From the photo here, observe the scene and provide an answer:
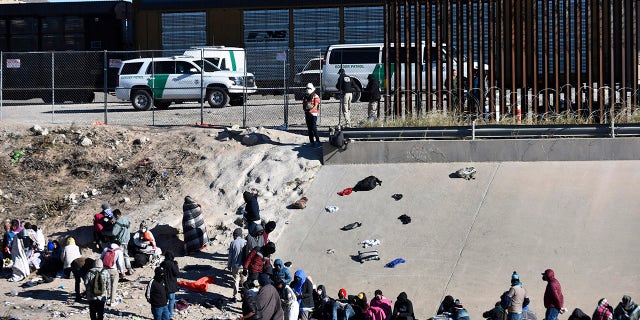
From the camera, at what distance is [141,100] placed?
31219 mm

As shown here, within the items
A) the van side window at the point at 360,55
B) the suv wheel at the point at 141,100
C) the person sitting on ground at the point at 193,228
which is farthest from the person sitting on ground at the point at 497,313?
the suv wheel at the point at 141,100

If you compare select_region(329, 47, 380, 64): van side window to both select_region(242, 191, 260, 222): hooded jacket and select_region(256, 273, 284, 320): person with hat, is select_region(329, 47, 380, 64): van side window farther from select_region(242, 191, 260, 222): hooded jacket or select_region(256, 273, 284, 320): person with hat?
select_region(256, 273, 284, 320): person with hat

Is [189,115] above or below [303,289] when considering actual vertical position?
above

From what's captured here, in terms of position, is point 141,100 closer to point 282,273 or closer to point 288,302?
point 282,273

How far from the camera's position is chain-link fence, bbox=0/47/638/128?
23.2 meters

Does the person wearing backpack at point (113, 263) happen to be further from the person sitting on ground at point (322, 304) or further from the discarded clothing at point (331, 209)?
the discarded clothing at point (331, 209)

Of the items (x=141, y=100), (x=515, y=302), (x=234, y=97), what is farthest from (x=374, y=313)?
(x=141, y=100)

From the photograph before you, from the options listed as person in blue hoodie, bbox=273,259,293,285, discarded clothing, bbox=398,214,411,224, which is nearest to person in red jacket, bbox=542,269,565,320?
person in blue hoodie, bbox=273,259,293,285

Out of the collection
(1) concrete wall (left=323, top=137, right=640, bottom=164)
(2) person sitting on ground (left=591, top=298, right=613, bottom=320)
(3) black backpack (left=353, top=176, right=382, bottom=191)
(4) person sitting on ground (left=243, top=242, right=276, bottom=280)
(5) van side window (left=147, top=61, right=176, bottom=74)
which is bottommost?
(2) person sitting on ground (left=591, top=298, right=613, bottom=320)

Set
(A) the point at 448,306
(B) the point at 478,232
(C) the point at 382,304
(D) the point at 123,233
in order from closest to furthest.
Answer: (A) the point at 448,306, (C) the point at 382,304, (B) the point at 478,232, (D) the point at 123,233

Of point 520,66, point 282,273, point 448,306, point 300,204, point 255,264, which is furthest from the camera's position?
point 520,66

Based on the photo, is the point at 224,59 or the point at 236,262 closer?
the point at 236,262

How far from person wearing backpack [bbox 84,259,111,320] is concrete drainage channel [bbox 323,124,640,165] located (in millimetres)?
6666

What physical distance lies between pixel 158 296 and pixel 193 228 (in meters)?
4.03
